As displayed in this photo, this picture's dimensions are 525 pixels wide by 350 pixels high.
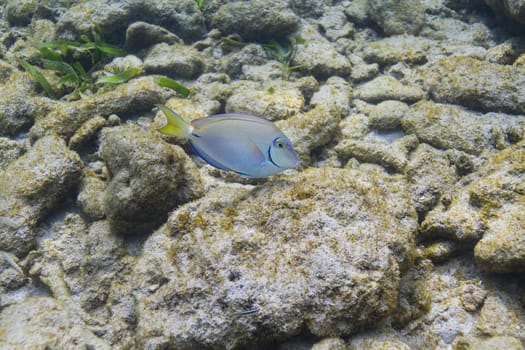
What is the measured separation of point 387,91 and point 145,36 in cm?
332

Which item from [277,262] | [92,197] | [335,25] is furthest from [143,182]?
[335,25]

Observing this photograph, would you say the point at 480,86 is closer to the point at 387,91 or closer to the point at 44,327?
the point at 387,91

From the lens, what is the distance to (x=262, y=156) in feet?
5.82

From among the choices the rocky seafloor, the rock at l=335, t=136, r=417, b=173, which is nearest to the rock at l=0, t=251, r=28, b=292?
the rocky seafloor

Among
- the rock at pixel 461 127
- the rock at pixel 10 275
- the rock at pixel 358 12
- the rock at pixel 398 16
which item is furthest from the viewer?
the rock at pixel 358 12

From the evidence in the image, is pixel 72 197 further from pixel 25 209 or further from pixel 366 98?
pixel 366 98

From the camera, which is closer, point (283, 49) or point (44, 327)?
point (44, 327)

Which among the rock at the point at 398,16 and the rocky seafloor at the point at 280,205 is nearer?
the rocky seafloor at the point at 280,205

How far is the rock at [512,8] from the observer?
397 cm

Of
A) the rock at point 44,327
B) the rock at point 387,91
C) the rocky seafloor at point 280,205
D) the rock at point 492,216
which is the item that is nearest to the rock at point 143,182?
the rocky seafloor at point 280,205

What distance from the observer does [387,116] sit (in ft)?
11.3

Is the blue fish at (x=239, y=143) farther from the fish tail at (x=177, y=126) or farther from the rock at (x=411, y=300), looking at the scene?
the rock at (x=411, y=300)

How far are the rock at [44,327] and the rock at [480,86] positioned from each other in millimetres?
3791

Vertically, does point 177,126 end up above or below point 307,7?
above
